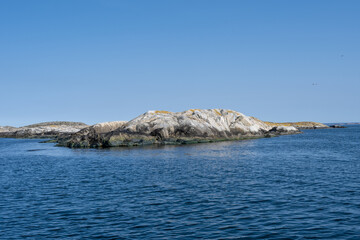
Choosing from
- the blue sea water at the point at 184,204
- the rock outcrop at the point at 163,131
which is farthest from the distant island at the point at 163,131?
the blue sea water at the point at 184,204

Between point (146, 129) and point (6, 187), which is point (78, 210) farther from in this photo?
point (146, 129)

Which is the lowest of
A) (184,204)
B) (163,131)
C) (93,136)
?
(184,204)

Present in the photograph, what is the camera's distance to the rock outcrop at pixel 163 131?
3159 inches

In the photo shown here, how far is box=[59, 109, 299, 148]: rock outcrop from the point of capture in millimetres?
80250

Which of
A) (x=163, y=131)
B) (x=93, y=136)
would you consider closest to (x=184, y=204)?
(x=163, y=131)

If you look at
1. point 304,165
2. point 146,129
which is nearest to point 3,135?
point 146,129

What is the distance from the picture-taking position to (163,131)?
83.9 meters

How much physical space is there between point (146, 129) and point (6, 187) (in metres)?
53.9

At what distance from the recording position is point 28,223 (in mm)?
19750

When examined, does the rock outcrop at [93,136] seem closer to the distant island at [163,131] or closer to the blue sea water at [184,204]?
the distant island at [163,131]

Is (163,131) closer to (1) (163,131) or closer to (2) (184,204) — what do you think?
(1) (163,131)

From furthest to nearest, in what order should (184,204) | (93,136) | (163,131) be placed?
(163,131), (93,136), (184,204)

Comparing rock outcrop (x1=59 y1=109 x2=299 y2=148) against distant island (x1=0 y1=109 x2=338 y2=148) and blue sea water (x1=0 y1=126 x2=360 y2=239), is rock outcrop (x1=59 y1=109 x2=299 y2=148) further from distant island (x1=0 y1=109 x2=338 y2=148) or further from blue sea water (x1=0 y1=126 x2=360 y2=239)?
blue sea water (x1=0 y1=126 x2=360 y2=239)

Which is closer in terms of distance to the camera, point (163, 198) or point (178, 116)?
point (163, 198)
